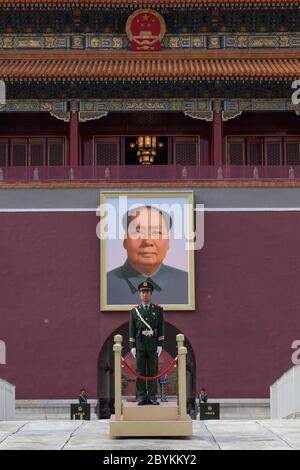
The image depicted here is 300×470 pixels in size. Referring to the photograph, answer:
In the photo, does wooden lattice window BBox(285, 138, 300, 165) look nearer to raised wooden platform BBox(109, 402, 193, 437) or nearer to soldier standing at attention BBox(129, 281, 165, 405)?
soldier standing at attention BBox(129, 281, 165, 405)

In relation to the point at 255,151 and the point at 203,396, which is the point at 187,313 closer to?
the point at 203,396

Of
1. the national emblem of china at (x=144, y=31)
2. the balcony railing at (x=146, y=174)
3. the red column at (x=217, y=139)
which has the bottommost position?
the balcony railing at (x=146, y=174)

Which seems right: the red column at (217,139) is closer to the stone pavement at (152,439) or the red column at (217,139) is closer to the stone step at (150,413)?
the stone pavement at (152,439)

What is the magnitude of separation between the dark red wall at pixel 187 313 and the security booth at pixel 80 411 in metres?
3.05

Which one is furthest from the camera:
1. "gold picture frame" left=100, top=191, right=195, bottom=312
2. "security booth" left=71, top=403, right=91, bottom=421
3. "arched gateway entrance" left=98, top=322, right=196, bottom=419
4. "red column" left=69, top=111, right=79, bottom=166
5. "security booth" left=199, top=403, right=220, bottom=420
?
"red column" left=69, top=111, right=79, bottom=166

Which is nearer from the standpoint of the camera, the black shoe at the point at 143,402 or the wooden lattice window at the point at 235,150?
the black shoe at the point at 143,402

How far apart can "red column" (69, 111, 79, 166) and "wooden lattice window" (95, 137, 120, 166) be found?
1.74 m

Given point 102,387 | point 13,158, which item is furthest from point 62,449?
point 13,158

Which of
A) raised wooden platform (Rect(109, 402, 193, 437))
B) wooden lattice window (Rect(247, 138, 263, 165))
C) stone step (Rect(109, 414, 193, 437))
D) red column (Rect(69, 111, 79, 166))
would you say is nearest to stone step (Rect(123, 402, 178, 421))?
raised wooden platform (Rect(109, 402, 193, 437))

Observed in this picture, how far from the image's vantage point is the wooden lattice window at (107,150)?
110 feet

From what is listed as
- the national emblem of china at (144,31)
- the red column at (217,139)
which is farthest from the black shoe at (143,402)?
the national emblem of china at (144,31)

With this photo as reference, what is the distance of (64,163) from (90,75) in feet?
12.4

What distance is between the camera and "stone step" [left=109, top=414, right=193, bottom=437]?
14.6 metres

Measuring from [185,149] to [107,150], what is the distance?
2624 mm
